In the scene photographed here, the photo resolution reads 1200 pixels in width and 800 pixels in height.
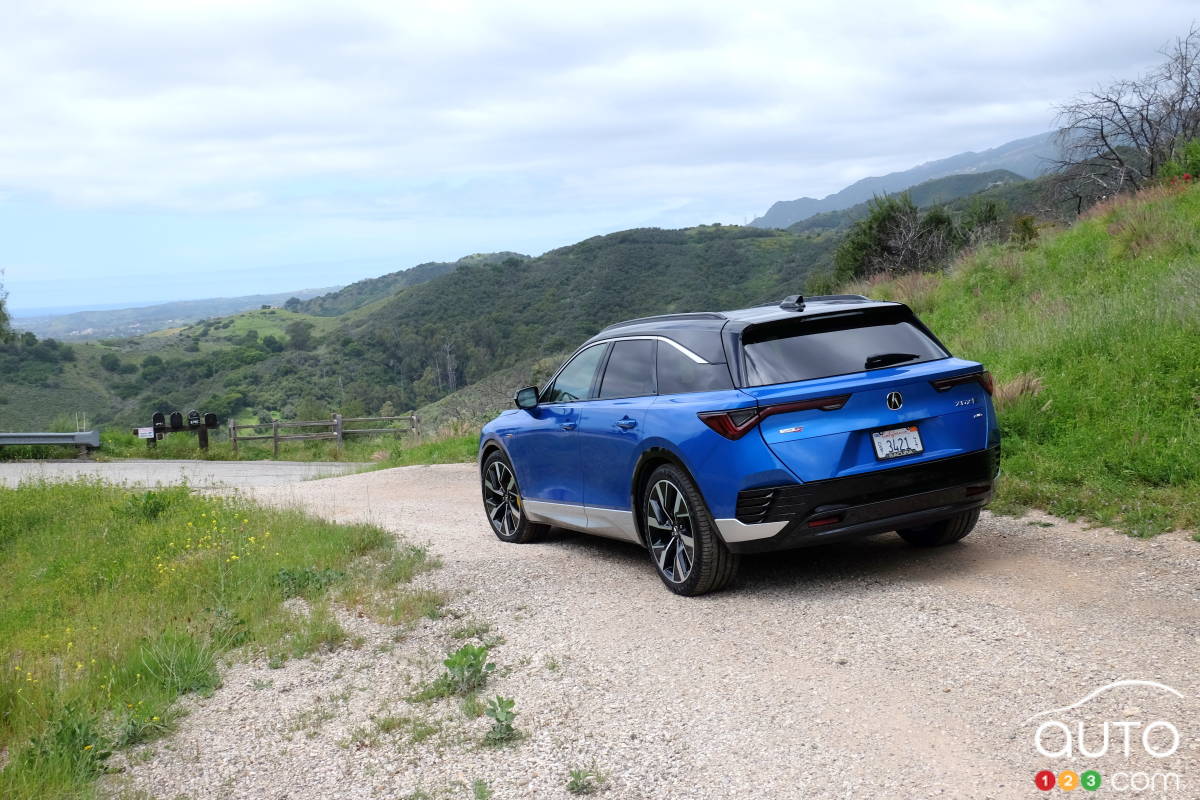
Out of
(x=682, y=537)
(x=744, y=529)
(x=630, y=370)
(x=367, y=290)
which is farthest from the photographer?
(x=367, y=290)

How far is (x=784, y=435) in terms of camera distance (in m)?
5.90

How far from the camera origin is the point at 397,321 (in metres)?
98.7

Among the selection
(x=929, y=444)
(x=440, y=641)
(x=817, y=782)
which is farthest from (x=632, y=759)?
(x=929, y=444)

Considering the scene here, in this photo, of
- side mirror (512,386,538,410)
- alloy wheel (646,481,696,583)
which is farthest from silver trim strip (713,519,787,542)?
side mirror (512,386,538,410)

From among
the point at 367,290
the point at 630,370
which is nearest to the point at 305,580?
the point at 630,370

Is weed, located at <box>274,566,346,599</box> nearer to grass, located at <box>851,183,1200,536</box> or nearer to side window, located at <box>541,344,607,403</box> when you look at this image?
side window, located at <box>541,344,607,403</box>

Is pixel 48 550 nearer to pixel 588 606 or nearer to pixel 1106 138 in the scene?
pixel 588 606

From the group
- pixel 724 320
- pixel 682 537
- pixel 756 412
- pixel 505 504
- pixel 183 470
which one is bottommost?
pixel 183 470

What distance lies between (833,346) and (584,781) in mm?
3326

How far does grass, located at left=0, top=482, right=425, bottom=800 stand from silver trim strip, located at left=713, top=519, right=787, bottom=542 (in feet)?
7.95

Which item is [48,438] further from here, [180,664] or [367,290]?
[367,290]

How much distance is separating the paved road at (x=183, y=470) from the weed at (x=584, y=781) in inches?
706

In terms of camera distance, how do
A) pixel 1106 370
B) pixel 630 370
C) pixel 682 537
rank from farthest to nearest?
pixel 1106 370 < pixel 630 370 < pixel 682 537

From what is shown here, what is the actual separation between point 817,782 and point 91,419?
75032 millimetres
